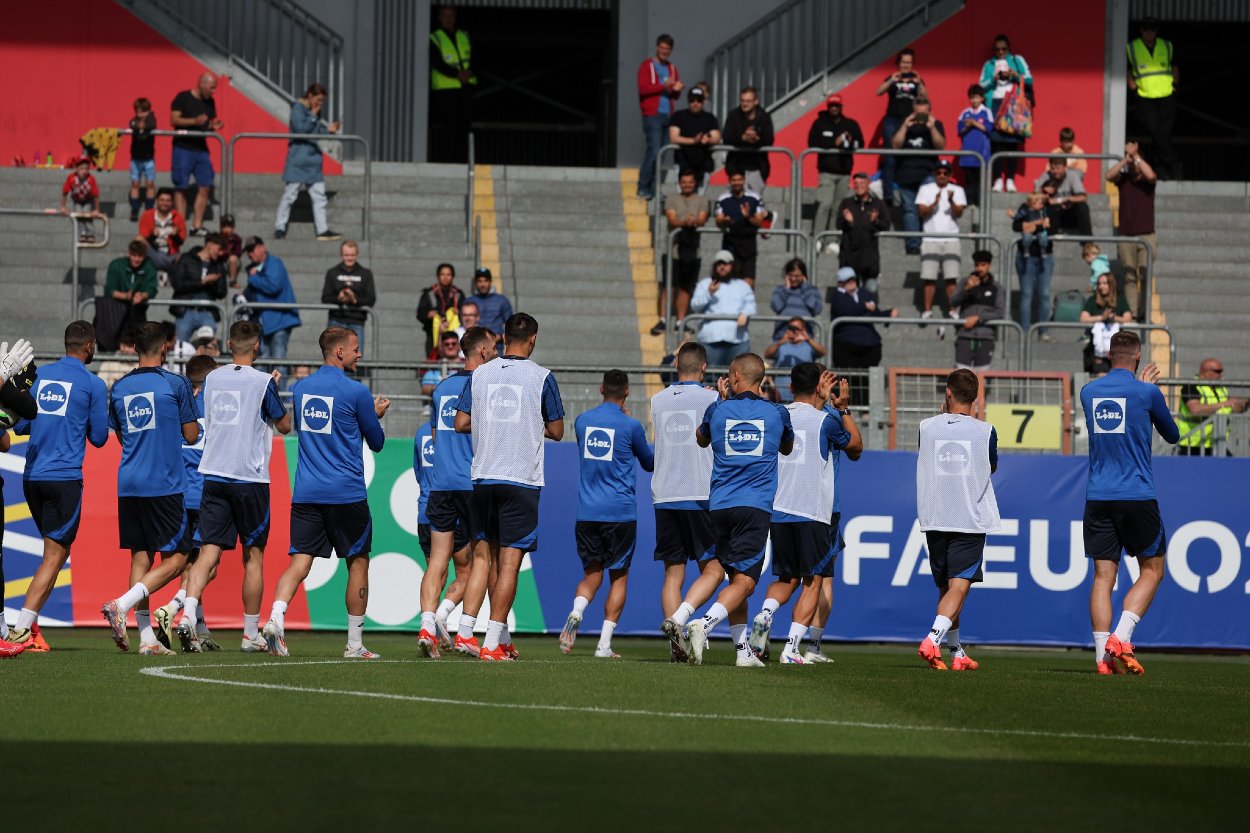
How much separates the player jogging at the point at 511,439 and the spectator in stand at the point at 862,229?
411 inches

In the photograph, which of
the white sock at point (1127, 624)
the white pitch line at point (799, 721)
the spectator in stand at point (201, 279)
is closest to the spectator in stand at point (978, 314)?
the white sock at point (1127, 624)

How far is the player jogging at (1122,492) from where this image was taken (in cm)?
1467

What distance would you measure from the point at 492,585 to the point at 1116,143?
1933 centimetres

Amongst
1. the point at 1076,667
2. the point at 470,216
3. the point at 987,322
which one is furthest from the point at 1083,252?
the point at 1076,667

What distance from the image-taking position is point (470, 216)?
88.2ft

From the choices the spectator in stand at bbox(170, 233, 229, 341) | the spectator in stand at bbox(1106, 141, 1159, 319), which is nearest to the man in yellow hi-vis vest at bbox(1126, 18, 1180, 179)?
the spectator in stand at bbox(1106, 141, 1159, 319)

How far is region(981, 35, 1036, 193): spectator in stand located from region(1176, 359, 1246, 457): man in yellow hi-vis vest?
7614mm

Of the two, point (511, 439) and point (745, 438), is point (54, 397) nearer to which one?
point (511, 439)

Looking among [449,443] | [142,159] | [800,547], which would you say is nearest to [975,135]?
[142,159]

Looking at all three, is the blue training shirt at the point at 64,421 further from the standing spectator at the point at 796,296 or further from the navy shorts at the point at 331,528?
the standing spectator at the point at 796,296

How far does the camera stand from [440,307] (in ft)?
75.6

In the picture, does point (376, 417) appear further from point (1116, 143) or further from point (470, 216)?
point (1116, 143)

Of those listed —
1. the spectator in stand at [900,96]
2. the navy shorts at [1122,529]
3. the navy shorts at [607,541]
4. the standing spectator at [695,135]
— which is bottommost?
the navy shorts at [607,541]

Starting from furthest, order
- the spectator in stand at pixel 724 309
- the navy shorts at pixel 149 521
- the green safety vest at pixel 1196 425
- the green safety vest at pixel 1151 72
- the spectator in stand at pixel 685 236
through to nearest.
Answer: the green safety vest at pixel 1151 72 → the spectator in stand at pixel 685 236 → the spectator in stand at pixel 724 309 → the green safety vest at pixel 1196 425 → the navy shorts at pixel 149 521
